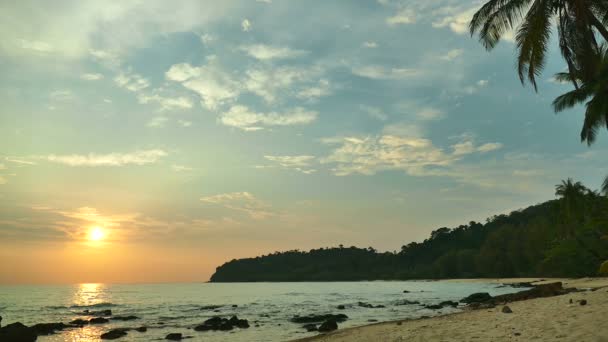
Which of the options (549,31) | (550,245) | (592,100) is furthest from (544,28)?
(550,245)

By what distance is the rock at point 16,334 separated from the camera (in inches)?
993

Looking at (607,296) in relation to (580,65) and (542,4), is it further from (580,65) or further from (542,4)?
(542,4)

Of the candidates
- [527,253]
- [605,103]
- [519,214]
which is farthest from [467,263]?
[605,103]

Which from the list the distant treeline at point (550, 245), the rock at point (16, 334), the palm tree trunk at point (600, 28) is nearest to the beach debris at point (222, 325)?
the rock at point (16, 334)

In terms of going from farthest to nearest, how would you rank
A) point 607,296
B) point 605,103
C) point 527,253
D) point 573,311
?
1. point 527,253
2. point 605,103
3. point 607,296
4. point 573,311

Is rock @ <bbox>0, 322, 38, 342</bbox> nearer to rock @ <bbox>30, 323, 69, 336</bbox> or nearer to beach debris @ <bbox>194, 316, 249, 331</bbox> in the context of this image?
rock @ <bbox>30, 323, 69, 336</bbox>

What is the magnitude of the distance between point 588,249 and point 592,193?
9335 millimetres

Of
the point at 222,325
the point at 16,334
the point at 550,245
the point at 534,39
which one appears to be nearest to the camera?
the point at 534,39

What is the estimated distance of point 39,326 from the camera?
35594 millimetres

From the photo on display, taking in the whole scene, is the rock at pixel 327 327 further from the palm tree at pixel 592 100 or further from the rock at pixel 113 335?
the palm tree at pixel 592 100

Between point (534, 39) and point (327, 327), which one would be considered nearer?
point (534, 39)

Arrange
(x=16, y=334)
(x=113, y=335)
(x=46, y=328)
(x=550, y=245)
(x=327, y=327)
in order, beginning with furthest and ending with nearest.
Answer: (x=550, y=245) → (x=46, y=328) → (x=113, y=335) → (x=327, y=327) → (x=16, y=334)

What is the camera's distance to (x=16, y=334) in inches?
1021

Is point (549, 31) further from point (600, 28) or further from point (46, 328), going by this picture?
point (46, 328)
